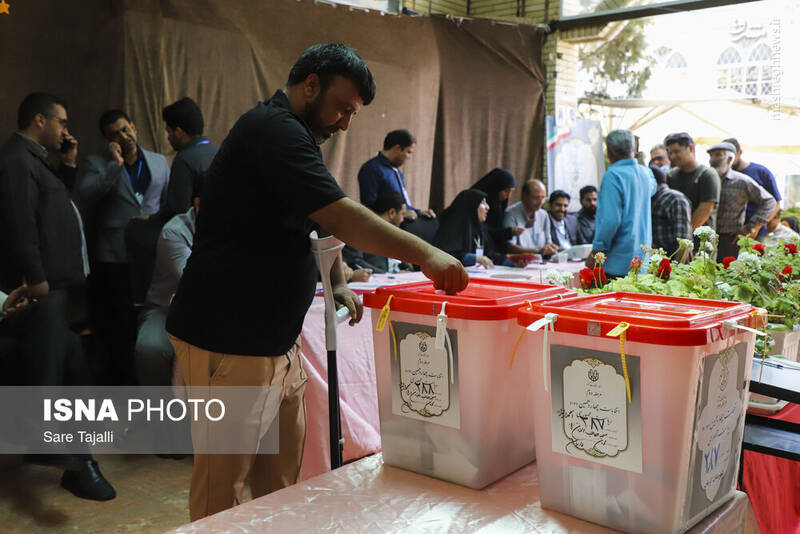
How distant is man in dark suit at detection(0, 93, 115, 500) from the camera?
2.70 meters

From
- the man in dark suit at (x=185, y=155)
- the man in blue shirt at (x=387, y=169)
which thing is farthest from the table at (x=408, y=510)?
the man in blue shirt at (x=387, y=169)

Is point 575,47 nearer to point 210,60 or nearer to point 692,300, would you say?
point 210,60

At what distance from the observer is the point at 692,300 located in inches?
41.0

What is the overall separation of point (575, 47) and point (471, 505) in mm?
6852

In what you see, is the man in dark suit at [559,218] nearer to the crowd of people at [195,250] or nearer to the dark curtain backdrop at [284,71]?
the dark curtain backdrop at [284,71]

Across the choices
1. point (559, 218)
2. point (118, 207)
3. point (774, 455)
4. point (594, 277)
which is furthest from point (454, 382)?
point (559, 218)

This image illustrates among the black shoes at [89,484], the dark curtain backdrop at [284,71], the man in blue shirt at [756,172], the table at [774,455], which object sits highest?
the dark curtain backdrop at [284,71]

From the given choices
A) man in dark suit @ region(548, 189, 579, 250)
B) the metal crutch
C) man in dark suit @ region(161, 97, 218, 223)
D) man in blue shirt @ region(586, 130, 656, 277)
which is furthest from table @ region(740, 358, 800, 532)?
man in dark suit @ region(548, 189, 579, 250)

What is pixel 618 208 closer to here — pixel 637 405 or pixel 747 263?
pixel 747 263

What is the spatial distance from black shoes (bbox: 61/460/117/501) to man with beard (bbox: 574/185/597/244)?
4663 millimetres

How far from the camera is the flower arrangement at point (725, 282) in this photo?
1718 mm

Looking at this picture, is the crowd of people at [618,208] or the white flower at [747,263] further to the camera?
the crowd of people at [618,208]

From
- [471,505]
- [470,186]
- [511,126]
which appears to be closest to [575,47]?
[511,126]

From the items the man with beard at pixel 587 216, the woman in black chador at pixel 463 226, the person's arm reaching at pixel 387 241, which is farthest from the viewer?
the man with beard at pixel 587 216
